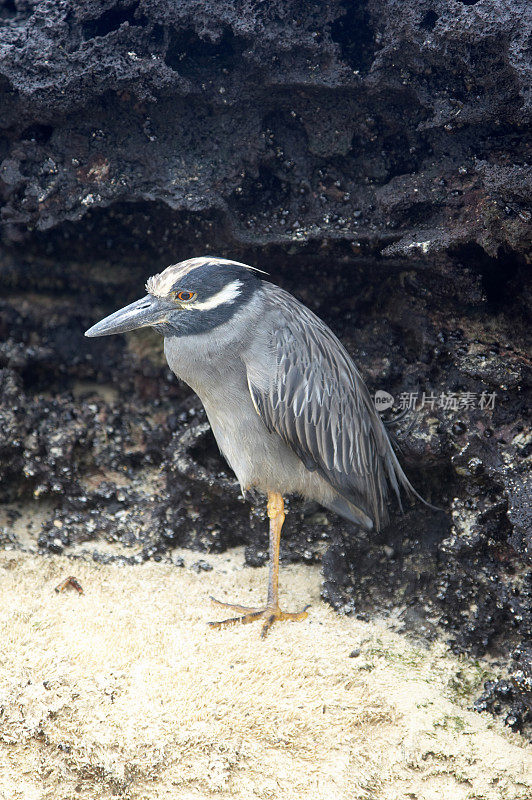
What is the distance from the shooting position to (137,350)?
3.97 meters

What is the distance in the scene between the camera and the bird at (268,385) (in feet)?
9.52

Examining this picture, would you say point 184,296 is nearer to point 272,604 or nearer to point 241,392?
point 241,392

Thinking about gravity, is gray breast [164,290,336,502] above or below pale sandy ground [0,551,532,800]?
above

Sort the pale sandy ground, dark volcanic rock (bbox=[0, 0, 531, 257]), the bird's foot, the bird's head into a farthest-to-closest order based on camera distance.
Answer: the bird's foot < the bird's head < dark volcanic rock (bbox=[0, 0, 531, 257]) < the pale sandy ground

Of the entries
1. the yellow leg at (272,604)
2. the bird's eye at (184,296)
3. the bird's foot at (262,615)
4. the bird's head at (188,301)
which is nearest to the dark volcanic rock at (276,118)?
the bird's head at (188,301)

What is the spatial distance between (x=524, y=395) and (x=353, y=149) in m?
1.48

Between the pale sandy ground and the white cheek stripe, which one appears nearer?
the pale sandy ground

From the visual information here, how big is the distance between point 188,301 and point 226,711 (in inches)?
68.2

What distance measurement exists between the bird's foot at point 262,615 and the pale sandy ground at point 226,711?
43mm

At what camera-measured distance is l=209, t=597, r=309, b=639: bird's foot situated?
298cm

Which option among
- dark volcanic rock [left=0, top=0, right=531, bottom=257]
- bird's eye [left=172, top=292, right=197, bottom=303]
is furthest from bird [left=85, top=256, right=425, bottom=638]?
dark volcanic rock [left=0, top=0, right=531, bottom=257]

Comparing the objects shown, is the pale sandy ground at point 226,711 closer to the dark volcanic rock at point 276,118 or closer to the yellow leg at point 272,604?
the yellow leg at point 272,604

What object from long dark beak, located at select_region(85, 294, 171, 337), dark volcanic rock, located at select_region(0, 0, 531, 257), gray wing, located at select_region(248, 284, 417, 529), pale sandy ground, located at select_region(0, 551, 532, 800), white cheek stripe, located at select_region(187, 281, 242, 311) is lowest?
pale sandy ground, located at select_region(0, 551, 532, 800)

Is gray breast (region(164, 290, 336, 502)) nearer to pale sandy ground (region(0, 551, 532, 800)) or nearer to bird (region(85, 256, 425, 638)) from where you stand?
bird (region(85, 256, 425, 638))
